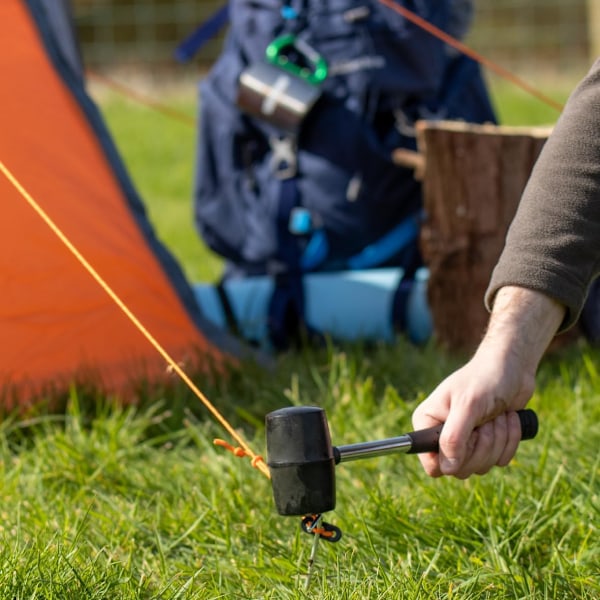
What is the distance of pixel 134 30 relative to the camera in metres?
11.1

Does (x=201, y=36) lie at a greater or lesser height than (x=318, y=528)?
lesser

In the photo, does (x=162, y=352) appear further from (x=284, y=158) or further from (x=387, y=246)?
(x=387, y=246)

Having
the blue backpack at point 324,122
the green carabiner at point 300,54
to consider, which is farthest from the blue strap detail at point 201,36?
the green carabiner at point 300,54

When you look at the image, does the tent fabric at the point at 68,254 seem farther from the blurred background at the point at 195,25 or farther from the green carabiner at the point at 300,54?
the blurred background at the point at 195,25

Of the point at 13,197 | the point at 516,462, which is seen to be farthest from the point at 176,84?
the point at 516,462

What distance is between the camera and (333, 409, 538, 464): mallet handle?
129 cm

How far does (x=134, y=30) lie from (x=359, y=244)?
8774 millimetres

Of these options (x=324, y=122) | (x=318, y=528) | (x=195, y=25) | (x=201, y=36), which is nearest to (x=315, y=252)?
(x=324, y=122)

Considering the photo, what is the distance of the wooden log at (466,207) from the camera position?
2.49 m

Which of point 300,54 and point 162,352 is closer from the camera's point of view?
point 162,352

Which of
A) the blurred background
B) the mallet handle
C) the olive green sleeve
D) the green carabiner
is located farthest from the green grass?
the blurred background

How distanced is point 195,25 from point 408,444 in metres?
10.3

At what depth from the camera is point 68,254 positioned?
2.25 m

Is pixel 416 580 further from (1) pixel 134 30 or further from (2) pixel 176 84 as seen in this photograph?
(1) pixel 134 30
